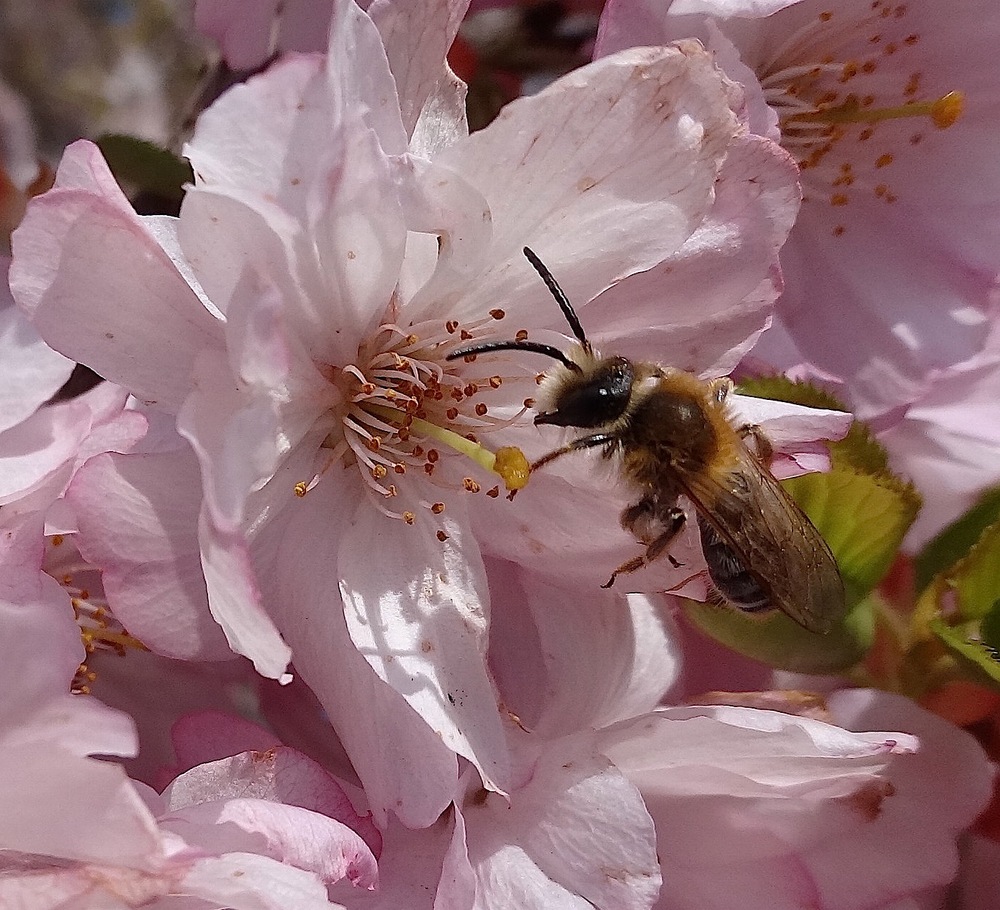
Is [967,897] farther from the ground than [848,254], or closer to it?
closer to it

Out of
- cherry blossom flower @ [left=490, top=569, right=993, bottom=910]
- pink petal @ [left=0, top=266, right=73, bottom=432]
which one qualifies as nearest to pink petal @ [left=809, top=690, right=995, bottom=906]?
cherry blossom flower @ [left=490, top=569, right=993, bottom=910]

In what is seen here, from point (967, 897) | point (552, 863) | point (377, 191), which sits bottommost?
point (967, 897)

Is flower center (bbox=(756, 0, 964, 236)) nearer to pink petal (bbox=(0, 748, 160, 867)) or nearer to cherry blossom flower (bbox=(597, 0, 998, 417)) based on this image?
cherry blossom flower (bbox=(597, 0, 998, 417))

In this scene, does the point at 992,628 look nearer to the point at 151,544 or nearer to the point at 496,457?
the point at 496,457

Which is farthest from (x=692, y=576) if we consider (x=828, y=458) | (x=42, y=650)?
(x=42, y=650)

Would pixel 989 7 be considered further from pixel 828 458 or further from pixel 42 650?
pixel 42 650

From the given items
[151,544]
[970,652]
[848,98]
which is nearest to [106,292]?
[151,544]

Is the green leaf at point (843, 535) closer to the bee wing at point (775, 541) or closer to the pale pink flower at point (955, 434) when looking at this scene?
the bee wing at point (775, 541)
